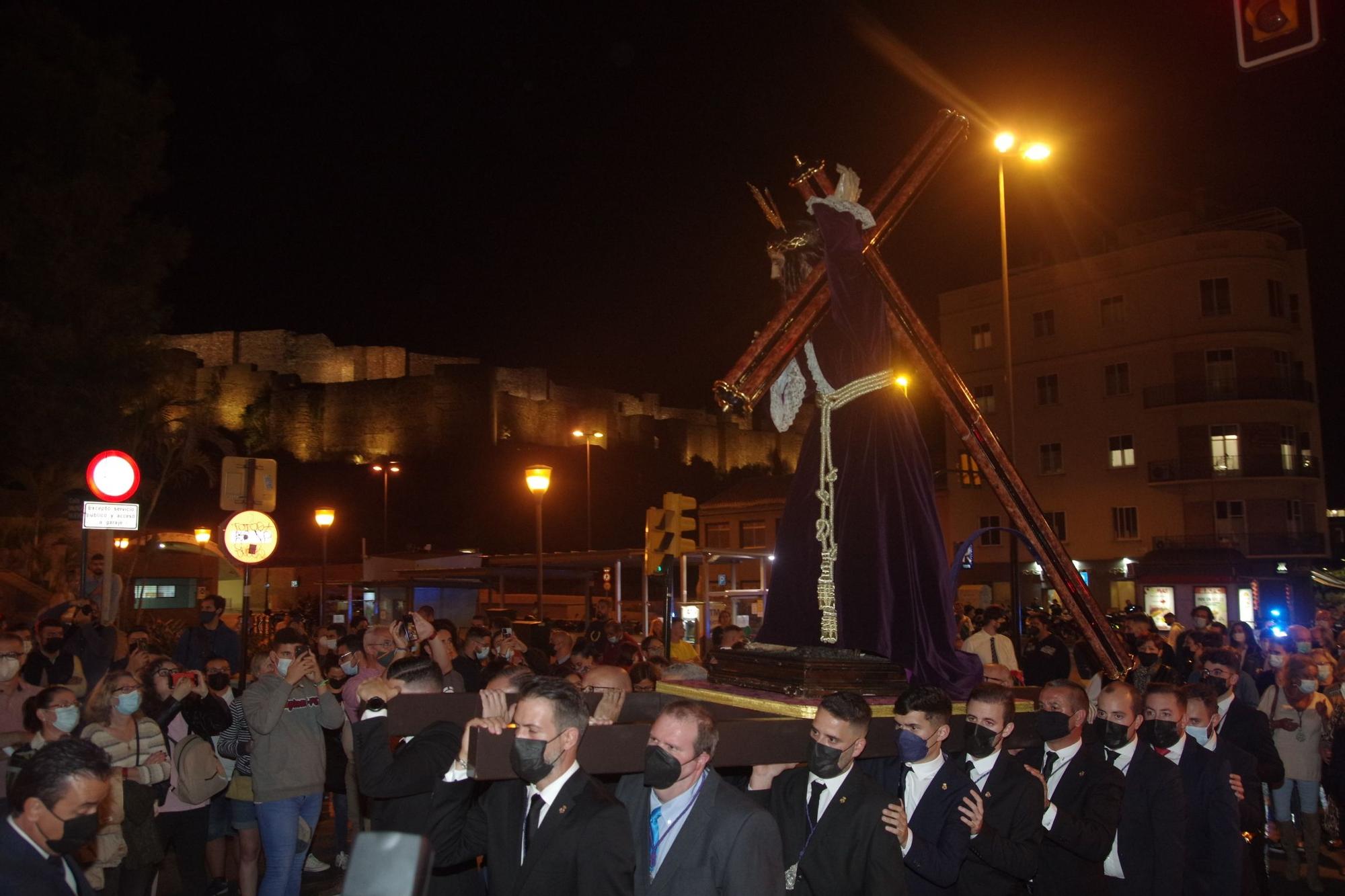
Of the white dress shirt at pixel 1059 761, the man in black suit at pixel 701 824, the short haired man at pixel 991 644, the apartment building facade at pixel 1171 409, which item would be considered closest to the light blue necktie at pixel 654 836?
the man in black suit at pixel 701 824

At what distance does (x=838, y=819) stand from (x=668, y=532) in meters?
7.53

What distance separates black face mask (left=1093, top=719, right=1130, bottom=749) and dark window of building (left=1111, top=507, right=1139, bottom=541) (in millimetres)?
32233

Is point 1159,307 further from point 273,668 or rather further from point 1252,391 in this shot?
point 273,668

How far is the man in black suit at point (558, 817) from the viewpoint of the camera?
3344mm

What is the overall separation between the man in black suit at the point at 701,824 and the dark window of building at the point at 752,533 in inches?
1677

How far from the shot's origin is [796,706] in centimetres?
413

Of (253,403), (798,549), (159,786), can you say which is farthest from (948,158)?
Answer: (253,403)

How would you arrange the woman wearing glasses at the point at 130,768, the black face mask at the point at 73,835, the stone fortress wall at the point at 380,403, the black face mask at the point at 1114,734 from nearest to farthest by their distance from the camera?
the black face mask at the point at 73,835 < the black face mask at the point at 1114,734 < the woman wearing glasses at the point at 130,768 < the stone fortress wall at the point at 380,403

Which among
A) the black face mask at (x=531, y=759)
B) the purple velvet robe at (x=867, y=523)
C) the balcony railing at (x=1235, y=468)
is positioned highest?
the balcony railing at (x=1235, y=468)

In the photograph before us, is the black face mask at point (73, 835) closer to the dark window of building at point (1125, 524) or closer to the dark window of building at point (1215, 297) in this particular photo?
the dark window of building at point (1125, 524)

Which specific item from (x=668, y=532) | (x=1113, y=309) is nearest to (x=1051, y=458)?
(x=1113, y=309)

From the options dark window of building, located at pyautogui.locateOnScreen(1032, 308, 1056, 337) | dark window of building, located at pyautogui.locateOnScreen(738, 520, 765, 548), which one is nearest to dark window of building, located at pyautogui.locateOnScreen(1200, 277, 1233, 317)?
dark window of building, located at pyautogui.locateOnScreen(1032, 308, 1056, 337)

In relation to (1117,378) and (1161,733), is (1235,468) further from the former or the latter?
(1161,733)

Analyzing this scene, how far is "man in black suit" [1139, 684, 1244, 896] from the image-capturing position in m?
5.13
